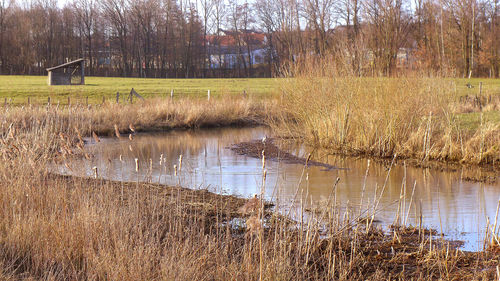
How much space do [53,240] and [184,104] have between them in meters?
17.5

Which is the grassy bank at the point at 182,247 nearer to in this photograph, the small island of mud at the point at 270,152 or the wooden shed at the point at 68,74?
the small island of mud at the point at 270,152

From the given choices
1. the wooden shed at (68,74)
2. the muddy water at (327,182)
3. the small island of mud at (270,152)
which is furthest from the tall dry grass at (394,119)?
the wooden shed at (68,74)

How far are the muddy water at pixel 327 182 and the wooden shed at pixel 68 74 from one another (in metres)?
24.1

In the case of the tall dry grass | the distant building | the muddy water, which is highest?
the distant building

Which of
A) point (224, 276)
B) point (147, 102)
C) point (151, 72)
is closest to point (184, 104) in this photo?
point (147, 102)

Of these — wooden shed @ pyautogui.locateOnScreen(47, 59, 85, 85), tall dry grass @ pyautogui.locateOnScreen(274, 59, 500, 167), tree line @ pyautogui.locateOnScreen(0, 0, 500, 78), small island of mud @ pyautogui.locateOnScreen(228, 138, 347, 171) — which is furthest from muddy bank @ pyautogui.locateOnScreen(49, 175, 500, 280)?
tree line @ pyautogui.locateOnScreen(0, 0, 500, 78)

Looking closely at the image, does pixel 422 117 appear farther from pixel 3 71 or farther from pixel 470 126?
pixel 3 71

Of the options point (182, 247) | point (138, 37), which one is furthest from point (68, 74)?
point (182, 247)

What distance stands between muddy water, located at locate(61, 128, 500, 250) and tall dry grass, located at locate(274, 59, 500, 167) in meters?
0.81

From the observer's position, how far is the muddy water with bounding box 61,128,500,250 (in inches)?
302

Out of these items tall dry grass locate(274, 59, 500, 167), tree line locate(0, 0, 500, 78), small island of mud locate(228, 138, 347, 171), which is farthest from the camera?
tree line locate(0, 0, 500, 78)

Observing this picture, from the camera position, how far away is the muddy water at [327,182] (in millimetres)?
7680

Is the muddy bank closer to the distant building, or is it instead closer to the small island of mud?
the small island of mud

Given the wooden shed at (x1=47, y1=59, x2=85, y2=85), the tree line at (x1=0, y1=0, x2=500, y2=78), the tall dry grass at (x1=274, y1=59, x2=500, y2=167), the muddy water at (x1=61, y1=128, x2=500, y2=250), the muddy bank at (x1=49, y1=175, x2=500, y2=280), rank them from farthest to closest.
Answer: the tree line at (x1=0, y1=0, x2=500, y2=78) → the wooden shed at (x1=47, y1=59, x2=85, y2=85) → the tall dry grass at (x1=274, y1=59, x2=500, y2=167) → the muddy water at (x1=61, y1=128, x2=500, y2=250) → the muddy bank at (x1=49, y1=175, x2=500, y2=280)
